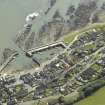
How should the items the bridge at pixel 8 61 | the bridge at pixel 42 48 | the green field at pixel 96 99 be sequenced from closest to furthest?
1. the green field at pixel 96 99
2. the bridge at pixel 8 61
3. the bridge at pixel 42 48

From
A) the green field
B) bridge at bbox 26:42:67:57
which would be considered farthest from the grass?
the green field

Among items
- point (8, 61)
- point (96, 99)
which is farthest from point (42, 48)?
point (96, 99)

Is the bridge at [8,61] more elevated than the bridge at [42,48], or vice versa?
the bridge at [42,48]

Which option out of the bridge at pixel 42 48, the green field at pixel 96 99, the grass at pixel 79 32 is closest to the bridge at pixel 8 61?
the bridge at pixel 42 48

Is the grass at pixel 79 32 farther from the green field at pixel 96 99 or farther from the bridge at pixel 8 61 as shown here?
the green field at pixel 96 99

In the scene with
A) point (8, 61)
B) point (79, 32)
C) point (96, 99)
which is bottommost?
point (96, 99)

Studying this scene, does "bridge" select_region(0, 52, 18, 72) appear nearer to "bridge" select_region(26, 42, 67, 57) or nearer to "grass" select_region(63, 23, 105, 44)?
"bridge" select_region(26, 42, 67, 57)

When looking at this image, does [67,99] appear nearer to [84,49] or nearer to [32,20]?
[84,49]

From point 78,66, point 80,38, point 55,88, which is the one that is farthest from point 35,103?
point 80,38

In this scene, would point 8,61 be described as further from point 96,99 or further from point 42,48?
point 96,99
